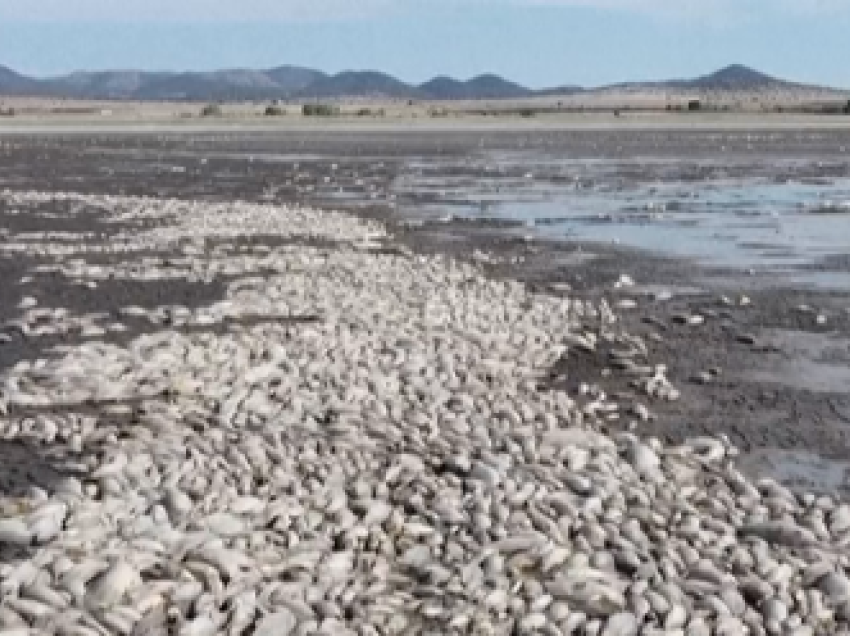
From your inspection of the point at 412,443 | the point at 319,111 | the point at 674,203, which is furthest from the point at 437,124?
the point at 412,443

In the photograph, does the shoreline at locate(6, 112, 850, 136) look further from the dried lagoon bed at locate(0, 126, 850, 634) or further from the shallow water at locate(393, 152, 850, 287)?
the dried lagoon bed at locate(0, 126, 850, 634)

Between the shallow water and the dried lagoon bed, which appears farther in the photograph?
the shallow water

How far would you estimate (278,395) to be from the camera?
36.7 feet

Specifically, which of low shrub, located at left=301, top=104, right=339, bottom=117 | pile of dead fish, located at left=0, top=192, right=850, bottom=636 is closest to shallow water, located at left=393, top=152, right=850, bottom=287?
pile of dead fish, located at left=0, top=192, right=850, bottom=636

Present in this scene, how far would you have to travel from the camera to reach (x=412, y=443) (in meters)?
9.90

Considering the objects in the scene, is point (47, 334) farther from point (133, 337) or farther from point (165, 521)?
point (165, 521)

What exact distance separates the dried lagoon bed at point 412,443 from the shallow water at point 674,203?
11.2 ft

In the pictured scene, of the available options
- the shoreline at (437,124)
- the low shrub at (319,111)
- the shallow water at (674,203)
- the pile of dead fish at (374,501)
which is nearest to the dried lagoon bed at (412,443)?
the pile of dead fish at (374,501)

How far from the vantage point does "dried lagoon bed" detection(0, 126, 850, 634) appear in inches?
284

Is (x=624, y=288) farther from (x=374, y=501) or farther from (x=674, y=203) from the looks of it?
(x=674, y=203)

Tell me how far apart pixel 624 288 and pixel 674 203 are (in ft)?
50.1

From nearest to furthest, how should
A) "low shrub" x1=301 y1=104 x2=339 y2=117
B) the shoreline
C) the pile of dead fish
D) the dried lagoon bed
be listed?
1. the pile of dead fish
2. the dried lagoon bed
3. the shoreline
4. "low shrub" x1=301 y1=104 x2=339 y2=117

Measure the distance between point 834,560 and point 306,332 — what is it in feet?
23.1

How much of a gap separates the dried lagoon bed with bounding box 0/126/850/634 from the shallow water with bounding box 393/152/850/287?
3.40 metres
